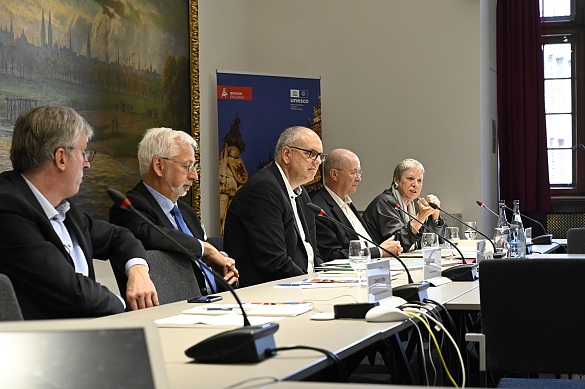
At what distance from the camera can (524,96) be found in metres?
9.38

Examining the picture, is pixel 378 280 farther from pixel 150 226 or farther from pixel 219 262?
pixel 150 226

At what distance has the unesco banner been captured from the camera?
774cm

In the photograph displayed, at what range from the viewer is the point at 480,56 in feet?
27.6

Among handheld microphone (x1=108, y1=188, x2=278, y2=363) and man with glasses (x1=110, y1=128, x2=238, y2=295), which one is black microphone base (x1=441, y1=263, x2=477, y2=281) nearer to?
man with glasses (x1=110, y1=128, x2=238, y2=295)

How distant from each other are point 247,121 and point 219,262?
13.2 feet

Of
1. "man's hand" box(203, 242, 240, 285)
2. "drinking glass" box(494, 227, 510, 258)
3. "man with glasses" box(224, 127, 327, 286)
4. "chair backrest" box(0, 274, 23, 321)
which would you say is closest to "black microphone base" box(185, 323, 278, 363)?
"chair backrest" box(0, 274, 23, 321)

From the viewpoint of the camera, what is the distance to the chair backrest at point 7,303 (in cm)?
211

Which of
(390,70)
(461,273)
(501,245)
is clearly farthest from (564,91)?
(461,273)

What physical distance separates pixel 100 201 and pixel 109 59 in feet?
3.45

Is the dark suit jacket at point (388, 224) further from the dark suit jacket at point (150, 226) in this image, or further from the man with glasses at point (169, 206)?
the dark suit jacket at point (150, 226)

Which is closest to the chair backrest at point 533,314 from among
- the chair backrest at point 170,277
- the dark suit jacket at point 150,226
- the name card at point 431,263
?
the name card at point 431,263

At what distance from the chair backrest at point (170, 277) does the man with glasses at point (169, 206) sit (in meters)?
0.15

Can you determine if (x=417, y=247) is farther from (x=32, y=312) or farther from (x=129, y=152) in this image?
(x=32, y=312)

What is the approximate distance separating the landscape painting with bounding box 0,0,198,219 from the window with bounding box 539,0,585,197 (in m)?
4.21
